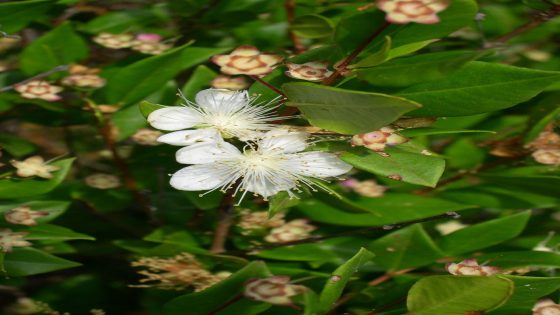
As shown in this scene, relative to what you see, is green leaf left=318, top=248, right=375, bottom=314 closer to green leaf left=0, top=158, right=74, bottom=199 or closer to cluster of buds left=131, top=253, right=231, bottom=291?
cluster of buds left=131, top=253, right=231, bottom=291

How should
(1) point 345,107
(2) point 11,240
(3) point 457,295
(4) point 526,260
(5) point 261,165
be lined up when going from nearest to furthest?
(1) point 345,107 < (3) point 457,295 < (5) point 261,165 < (2) point 11,240 < (4) point 526,260

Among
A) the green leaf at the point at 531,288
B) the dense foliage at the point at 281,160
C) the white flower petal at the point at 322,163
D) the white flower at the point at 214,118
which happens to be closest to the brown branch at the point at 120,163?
the dense foliage at the point at 281,160

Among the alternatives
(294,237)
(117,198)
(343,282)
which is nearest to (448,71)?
(343,282)

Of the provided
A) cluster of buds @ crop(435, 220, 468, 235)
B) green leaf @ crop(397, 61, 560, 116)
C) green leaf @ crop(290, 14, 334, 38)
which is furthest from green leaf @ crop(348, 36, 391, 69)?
cluster of buds @ crop(435, 220, 468, 235)

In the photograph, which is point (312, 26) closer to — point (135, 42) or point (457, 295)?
point (135, 42)

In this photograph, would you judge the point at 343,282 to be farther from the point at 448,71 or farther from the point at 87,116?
the point at 87,116

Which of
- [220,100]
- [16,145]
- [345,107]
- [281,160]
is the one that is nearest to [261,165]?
[281,160]
